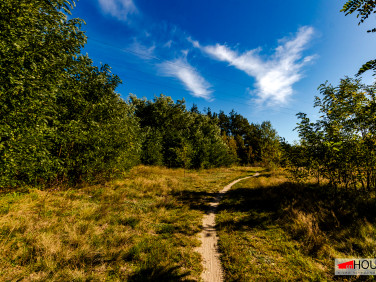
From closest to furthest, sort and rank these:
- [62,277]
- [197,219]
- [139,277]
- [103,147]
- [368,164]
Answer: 1. [62,277]
2. [139,277]
3. [368,164]
4. [197,219]
5. [103,147]

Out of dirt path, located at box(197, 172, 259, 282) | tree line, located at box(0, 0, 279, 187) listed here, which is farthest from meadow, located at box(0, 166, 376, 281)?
tree line, located at box(0, 0, 279, 187)

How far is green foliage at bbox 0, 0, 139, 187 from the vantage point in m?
4.72

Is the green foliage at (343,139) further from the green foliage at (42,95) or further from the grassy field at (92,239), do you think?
the green foliage at (42,95)

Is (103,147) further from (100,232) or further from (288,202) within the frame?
(288,202)

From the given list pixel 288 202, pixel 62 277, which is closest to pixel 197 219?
pixel 62 277

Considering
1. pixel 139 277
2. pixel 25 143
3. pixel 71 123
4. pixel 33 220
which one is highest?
pixel 71 123

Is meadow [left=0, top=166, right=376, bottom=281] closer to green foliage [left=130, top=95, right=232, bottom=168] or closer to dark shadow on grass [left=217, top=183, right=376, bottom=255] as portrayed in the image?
dark shadow on grass [left=217, top=183, right=376, bottom=255]

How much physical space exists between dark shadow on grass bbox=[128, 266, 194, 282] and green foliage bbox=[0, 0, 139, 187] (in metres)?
5.73

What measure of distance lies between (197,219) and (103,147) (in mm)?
8741

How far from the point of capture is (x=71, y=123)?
7938 mm

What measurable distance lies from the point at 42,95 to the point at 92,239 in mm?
5782

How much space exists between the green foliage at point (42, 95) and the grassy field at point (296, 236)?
848 centimetres

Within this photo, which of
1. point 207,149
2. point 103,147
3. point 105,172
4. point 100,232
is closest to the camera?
point 100,232

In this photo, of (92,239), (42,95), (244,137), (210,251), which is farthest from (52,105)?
(244,137)
